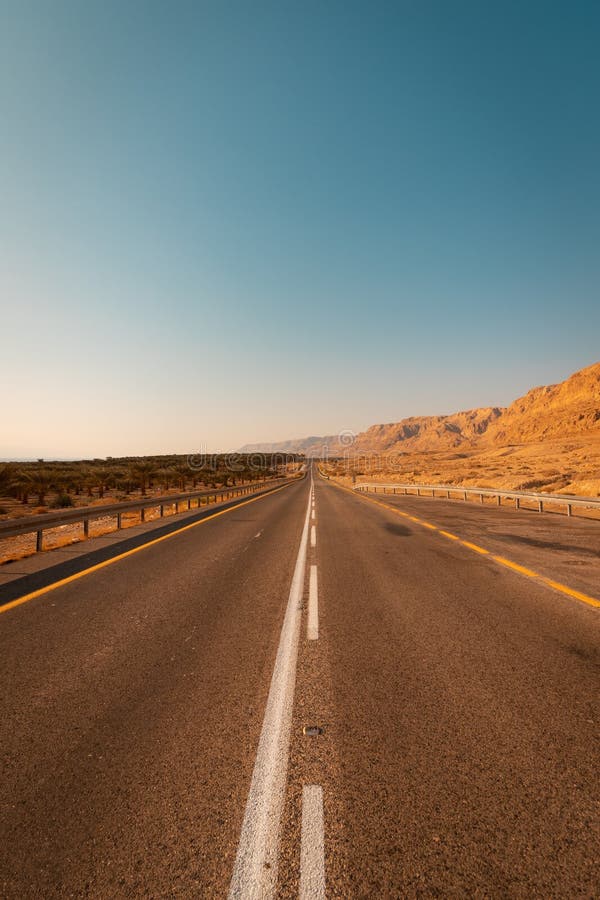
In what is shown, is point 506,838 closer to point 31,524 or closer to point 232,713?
point 232,713

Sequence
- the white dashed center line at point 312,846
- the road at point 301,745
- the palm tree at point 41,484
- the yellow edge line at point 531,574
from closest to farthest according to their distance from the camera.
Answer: the white dashed center line at point 312,846, the road at point 301,745, the yellow edge line at point 531,574, the palm tree at point 41,484

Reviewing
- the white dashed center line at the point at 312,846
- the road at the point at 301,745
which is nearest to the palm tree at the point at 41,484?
the road at the point at 301,745

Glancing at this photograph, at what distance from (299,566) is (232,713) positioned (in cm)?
547

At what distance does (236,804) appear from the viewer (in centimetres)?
242

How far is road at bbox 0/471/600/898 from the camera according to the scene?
2.03m

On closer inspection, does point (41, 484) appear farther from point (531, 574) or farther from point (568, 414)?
point (568, 414)

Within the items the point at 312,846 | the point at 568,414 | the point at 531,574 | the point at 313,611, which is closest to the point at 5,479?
the point at 313,611

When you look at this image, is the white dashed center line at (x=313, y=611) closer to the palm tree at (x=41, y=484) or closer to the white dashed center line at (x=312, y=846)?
the white dashed center line at (x=312, y=846)

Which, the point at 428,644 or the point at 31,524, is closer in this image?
the point at 428,644

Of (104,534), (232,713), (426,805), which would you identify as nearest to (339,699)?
(232,713)

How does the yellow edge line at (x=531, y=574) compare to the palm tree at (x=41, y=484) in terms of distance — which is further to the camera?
the palm tree at (x=41, y=484)

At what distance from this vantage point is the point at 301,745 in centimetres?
295

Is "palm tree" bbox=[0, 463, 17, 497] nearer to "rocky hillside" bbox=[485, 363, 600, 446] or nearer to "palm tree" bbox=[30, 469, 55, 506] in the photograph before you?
"palm tree" bbox=[30, 469, 55, 506]

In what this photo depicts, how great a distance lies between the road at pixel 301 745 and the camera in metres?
2.03
